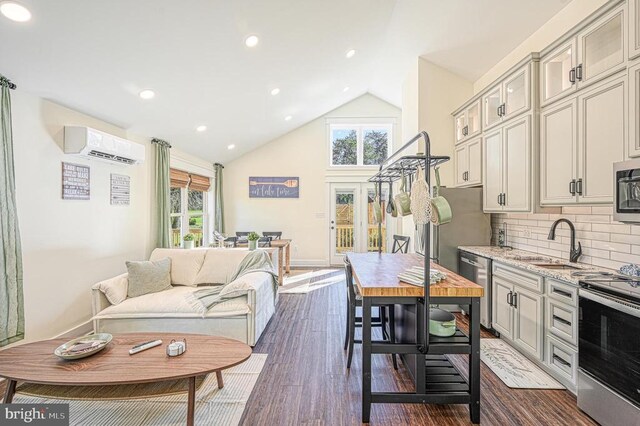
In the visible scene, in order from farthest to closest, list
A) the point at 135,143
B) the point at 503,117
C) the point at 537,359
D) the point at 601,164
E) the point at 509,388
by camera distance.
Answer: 1. the point at 135,143
2. the point at 503,117
3. the point at 537,359
4. the point at 509,388
5. the point at 601,164

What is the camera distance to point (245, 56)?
3773mm

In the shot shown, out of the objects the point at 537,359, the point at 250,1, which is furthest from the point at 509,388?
the point at 250,1

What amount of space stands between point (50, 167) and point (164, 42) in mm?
1643

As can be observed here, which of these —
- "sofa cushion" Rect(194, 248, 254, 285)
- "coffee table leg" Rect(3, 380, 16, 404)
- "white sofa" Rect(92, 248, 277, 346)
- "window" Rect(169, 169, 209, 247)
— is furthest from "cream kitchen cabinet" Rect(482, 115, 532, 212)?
"window" Rect(169, 169, 209, 247)

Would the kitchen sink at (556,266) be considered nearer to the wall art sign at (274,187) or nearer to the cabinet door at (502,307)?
the cabinet door at (502,307)

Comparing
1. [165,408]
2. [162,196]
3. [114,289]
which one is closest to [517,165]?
[165,408]

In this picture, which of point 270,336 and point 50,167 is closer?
point 50,167

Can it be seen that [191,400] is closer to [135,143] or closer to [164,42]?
[164,42]

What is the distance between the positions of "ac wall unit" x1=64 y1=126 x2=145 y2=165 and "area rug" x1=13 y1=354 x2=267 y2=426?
2.23 meters

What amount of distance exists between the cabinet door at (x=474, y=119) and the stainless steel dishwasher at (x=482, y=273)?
161 centimetres

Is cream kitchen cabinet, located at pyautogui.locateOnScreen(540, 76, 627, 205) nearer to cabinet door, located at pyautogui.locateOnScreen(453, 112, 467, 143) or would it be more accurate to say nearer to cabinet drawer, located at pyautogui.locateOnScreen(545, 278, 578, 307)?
cabinet drawer, located at pyautogui.locateOnScreen(545, 278, 578, 307)

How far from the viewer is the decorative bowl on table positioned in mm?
2086

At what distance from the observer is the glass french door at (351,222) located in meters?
7.79

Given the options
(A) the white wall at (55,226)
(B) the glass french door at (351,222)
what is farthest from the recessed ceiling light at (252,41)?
(B) the glass french door at (351,222)
